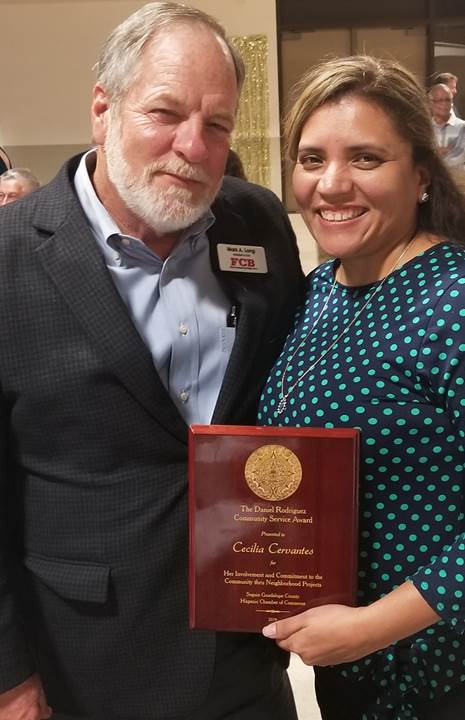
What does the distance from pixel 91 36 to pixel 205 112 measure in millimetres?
6843

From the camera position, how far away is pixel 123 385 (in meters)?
1.28

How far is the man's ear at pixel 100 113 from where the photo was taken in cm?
138

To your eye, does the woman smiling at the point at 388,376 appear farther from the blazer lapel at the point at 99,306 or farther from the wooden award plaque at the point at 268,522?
the blazer lapel at the point at 99,306

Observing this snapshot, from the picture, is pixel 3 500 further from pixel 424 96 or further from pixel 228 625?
pixel 424 96

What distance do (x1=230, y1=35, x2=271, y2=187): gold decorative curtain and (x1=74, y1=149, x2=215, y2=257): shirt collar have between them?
20.1ft

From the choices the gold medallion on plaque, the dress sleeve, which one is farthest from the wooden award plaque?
the dress sleeve

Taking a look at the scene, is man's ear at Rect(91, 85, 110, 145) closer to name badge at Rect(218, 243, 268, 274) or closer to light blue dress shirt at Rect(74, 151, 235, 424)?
light blue dress shirt at Rect(74, 151, 235, 424)

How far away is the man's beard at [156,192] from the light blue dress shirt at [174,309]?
58 millimetres

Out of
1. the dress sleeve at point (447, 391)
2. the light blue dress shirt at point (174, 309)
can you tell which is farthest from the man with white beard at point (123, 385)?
the dress sleeve at point (447, 391)

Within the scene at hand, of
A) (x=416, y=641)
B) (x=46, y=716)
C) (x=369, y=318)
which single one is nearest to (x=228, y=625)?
(x=416, y=641)

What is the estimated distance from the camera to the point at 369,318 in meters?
1.29

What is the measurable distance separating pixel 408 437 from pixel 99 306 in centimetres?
56

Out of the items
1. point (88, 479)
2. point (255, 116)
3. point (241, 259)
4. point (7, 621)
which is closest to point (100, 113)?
point (241, 259)

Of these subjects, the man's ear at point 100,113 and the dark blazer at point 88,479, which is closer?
the dark blazer at point 88,479
